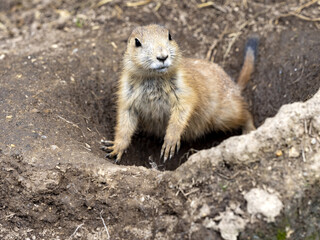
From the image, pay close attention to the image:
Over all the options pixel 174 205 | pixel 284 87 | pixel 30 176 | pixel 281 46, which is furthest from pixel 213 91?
pixel 30 176

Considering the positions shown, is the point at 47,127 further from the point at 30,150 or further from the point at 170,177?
the point at 170,177

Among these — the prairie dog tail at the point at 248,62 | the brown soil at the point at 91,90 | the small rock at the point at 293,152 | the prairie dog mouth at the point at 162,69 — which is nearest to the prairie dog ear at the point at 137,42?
the prairie dog mouth at the point at 162,69

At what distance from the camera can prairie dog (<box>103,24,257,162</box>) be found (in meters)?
4.76

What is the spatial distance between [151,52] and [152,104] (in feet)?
2.72

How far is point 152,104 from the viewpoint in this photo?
519 cm

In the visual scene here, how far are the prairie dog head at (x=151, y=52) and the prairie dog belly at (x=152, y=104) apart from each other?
0.88 feet

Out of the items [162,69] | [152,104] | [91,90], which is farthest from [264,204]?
[91,90]

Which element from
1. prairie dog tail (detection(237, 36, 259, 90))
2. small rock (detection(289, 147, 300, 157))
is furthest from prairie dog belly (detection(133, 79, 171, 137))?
small rock (detection(289, 147, 300, 157))

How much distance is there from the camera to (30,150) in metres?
4.39

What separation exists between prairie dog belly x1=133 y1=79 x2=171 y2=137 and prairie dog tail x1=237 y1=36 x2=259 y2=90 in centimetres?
158

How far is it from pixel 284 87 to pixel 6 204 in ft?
12.4

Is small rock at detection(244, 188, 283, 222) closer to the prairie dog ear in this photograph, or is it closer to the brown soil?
the brown soil

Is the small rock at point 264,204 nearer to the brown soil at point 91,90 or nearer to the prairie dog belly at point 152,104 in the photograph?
the brown soil at point 91,90

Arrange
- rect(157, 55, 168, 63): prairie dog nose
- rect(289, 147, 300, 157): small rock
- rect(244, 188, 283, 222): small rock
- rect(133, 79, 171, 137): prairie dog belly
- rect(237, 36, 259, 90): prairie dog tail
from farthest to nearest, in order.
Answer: rect(237, 36, 259, 90): prairie dog tail < rect(133, 79, 171, 137): prairie dog belly < rect(157, 55, 168, 63): prairie dog nose < rect(289, 147, 300, 157): small rock < rect(244, 188, 283, 222): small rock
